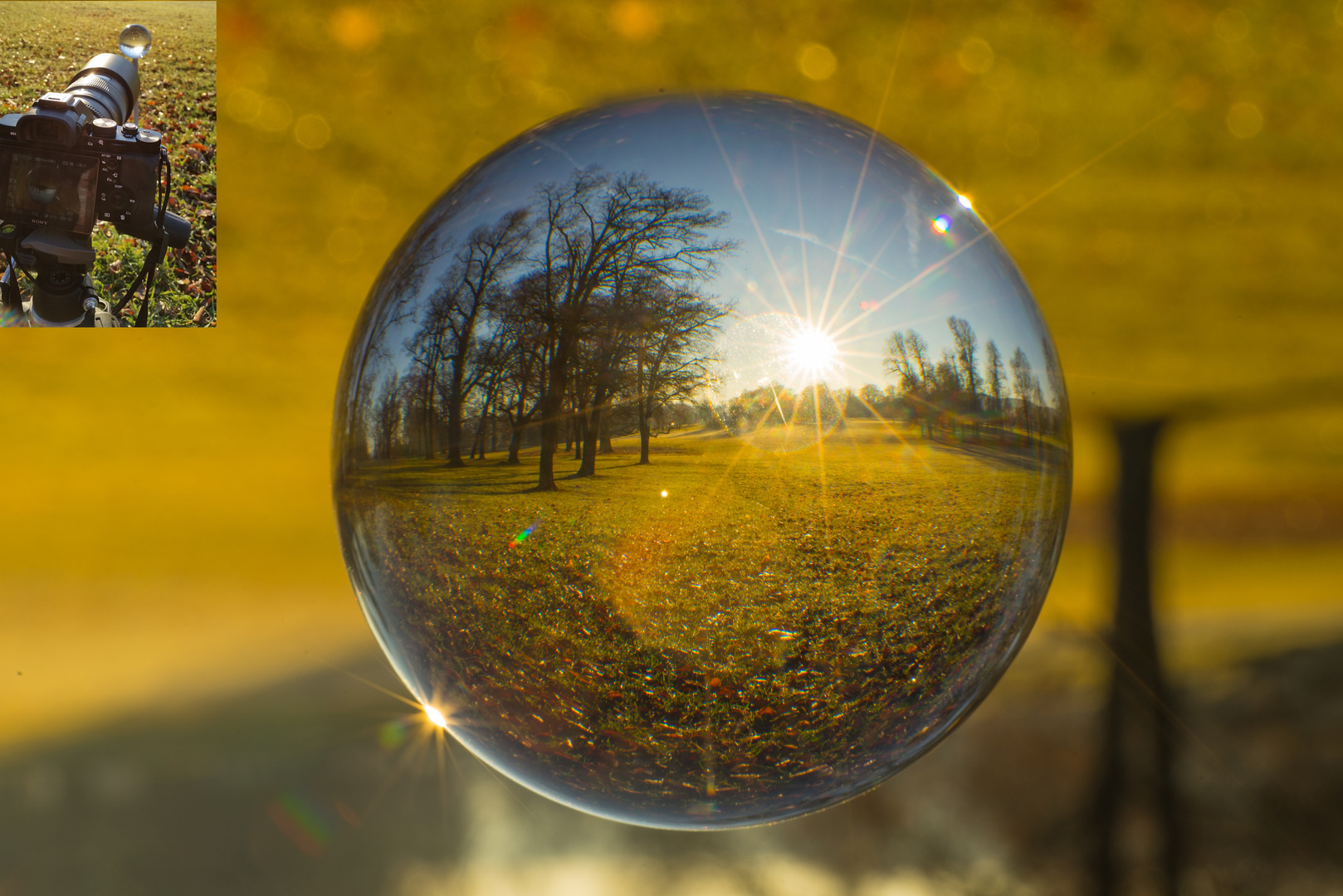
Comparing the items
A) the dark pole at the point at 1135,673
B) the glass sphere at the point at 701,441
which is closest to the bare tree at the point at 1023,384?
the glass sphere at the point at 701,441

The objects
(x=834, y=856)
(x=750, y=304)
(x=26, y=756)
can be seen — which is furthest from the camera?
(x=834, y=856)

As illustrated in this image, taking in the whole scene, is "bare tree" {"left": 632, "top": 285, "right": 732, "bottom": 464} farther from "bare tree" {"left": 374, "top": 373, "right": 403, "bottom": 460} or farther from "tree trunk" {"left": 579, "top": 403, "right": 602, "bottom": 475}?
"bare tree" {"left": 374, "top": 373, "right": 403, "bottom": 460}

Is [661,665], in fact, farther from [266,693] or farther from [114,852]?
[114,852]

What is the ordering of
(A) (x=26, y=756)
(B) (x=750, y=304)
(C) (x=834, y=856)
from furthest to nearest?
(C) (x=834, y=856)
(A) (x=26, y=756)
(B) (x=750, y=304)

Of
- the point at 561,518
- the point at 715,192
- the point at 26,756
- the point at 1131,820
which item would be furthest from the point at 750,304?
the point at 26,756

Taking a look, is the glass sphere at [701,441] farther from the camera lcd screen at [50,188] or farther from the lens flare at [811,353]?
the camera lcd screen at [50,188]

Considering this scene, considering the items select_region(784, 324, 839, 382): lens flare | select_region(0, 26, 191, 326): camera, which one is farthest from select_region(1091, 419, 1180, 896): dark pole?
select_region(0, 26, 191, 326): camera

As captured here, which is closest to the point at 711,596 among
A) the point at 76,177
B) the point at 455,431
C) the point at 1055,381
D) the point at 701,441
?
the point at 701,441
